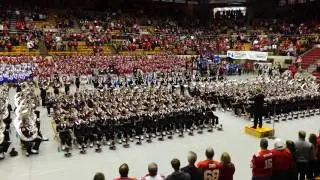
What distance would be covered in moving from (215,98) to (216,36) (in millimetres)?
22858

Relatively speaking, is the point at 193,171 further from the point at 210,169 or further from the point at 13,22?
the point at 13,22

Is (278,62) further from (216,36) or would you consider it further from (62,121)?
(62,121)

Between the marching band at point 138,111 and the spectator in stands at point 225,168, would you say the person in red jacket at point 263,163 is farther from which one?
the marching band at point 138,111

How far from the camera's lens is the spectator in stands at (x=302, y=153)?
7.53 metres

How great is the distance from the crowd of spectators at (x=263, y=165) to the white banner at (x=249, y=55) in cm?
2626

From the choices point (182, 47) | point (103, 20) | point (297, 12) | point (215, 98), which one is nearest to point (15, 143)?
point (215, 98)

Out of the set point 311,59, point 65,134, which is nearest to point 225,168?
point 65,134

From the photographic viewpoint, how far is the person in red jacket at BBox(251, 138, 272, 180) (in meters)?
6.78

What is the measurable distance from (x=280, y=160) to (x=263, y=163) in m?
0.36

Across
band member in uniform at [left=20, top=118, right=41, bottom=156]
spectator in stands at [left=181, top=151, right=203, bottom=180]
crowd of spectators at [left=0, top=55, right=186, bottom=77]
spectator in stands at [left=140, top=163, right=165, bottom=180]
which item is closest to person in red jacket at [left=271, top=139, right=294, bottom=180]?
spectator in stands at [left=181, top=151, right=203, bottom=180]

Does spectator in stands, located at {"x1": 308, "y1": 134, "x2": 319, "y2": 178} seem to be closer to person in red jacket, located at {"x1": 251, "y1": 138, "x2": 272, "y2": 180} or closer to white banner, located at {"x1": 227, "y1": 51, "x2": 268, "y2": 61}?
person in red jacket, located at {"x1": 251, "y1": 138, "x2": 272, "y2": 180}

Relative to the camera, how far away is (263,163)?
22.3ft

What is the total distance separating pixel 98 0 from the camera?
144 feet

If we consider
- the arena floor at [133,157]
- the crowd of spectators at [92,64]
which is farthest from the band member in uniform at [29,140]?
the crowd of spectators at [92,64]
